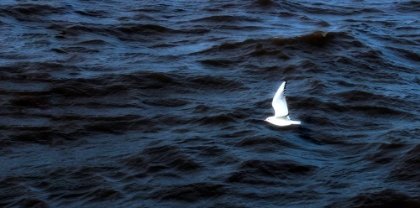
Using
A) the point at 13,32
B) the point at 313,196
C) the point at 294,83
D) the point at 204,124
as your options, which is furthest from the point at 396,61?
the point at 13,32

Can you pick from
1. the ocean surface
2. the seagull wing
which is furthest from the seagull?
the ocean surface

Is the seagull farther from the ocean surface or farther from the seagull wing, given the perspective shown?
the ocean surface

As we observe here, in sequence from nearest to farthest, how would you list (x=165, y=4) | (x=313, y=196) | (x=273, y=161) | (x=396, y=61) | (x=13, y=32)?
(x=313, y=196) → (x=273, y=161) → (x=396, y=61) → (x=13, y=32) → (x=165, y=4)

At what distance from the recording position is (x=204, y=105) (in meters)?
13.6

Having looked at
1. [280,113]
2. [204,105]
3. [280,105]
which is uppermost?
[280,105]

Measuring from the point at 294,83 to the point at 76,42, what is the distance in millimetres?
4677

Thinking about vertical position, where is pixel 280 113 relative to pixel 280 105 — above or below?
below

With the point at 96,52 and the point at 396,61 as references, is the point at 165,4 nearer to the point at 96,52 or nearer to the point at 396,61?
the point at 96,52

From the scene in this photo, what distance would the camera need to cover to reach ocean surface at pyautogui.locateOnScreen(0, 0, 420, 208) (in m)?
10.8

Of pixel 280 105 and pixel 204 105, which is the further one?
pixel 204 105

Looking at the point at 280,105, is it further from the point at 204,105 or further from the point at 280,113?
the point at 204,105

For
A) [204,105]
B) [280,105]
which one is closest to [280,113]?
[280,105]

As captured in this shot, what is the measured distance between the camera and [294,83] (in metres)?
14.7

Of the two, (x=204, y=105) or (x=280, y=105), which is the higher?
(x=280, y=105)
